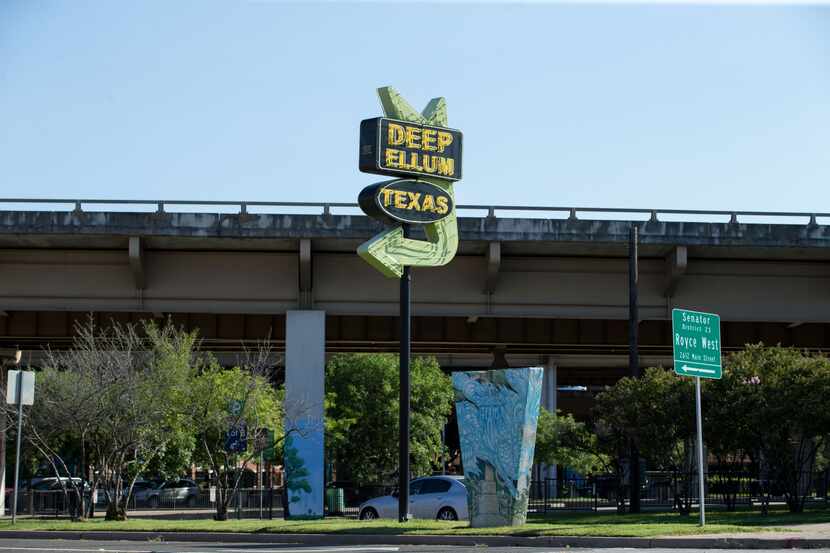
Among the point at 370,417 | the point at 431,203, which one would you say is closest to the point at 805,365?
the point at 431,203

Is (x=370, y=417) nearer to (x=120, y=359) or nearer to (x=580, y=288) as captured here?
(x=580, y=288)

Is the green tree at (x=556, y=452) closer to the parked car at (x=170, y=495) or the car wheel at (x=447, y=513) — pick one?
the parked car at (x=170, y=495)

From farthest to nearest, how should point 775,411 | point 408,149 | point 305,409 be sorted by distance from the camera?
point 305,409, point 775,411, point 408,149

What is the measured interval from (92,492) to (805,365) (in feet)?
63.3

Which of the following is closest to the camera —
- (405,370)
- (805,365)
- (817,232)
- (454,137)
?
(405,370)

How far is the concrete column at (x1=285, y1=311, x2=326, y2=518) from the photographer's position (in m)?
32.8

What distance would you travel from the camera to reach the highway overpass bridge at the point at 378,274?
107 ft

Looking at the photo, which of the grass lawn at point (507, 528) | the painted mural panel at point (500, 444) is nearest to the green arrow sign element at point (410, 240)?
the painted mural panel at point (500, 444)

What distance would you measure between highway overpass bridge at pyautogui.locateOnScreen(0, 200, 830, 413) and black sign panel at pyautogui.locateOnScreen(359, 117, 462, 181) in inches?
288

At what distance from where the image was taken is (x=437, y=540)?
20.8m

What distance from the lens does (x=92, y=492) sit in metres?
29.1

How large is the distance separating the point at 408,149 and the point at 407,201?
3.91ft

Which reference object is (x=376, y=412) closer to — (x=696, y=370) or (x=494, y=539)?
(x=696, y=370)

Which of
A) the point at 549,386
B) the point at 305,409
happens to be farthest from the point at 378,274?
the point at 549,386
